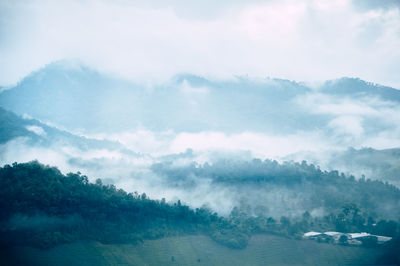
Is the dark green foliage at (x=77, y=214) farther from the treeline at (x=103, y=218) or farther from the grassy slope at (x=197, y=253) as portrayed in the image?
the grassy slope at (x=197, y=253)

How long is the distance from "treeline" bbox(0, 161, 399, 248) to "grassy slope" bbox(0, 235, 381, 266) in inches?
59.7

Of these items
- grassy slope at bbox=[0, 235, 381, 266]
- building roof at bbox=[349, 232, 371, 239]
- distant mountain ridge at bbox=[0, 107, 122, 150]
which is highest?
distant mountain ridge at bbox=[0, 107, 122, 150]

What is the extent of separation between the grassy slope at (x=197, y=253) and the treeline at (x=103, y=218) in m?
1.52

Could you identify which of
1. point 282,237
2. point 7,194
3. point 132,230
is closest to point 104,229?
point 132,230

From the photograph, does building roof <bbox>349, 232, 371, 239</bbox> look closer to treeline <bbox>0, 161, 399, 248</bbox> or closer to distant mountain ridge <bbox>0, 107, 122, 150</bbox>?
treeline <bbox>0, 161, 399, 248</bbox>

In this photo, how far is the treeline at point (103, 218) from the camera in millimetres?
56062

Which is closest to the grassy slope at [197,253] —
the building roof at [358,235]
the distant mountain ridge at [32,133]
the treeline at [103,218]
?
the treeline at [103,218]

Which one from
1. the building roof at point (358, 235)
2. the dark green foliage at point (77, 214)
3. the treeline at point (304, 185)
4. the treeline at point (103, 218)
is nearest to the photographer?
the dark green foliage at point (77, 214)

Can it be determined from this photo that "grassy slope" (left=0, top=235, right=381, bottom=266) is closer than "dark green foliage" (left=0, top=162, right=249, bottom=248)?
Yes

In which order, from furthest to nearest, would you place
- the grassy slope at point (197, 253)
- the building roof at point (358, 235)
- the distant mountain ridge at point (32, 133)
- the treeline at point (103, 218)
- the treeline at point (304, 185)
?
the distant mountain ridge at point (32, 133), the treeline at point (304, 185), the building roof at point (358, 235), the treeline at point (103, 218), the grassy slope at point (197, 253)

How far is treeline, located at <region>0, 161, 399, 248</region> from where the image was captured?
5606 centimetres

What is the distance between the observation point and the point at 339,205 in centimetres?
8612

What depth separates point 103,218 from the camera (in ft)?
206

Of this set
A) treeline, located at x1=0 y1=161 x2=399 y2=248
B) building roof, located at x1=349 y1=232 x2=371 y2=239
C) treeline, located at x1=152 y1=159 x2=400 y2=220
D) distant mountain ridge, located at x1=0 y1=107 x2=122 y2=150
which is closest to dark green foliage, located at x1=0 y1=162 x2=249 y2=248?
treeline, located at x1=0 y1=161 x2=399 y2=248
